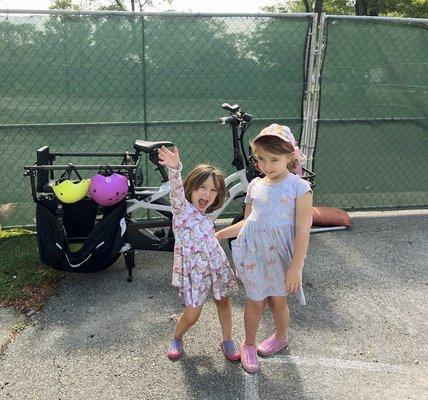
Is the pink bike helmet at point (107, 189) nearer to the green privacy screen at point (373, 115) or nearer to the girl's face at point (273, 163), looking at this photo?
the girl's face at point (273, 163)

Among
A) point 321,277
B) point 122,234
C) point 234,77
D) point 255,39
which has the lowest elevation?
point 321,277

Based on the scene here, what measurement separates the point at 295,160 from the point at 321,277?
184 centimetres

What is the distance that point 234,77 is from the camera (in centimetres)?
486

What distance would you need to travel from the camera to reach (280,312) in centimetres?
291

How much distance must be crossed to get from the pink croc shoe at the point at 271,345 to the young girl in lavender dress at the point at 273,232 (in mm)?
112

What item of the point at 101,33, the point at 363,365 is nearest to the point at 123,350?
the point at 363,365

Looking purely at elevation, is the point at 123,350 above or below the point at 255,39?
below

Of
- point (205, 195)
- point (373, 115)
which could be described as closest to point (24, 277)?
point (205, 195)

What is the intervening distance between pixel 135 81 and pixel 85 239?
182 cm

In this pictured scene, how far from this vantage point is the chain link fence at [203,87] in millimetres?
4492

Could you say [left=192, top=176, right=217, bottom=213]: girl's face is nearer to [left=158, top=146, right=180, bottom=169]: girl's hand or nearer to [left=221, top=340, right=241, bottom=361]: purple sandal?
[left=158, top=146, right=180, bottom=169]: girl's hand

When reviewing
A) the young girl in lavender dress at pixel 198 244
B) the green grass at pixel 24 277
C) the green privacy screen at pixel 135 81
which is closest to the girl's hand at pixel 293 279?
the young girl in lavender dress at pixel 198 244

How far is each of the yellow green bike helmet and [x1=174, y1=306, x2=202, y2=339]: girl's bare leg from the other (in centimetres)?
140

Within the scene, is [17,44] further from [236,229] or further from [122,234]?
[236,229]
